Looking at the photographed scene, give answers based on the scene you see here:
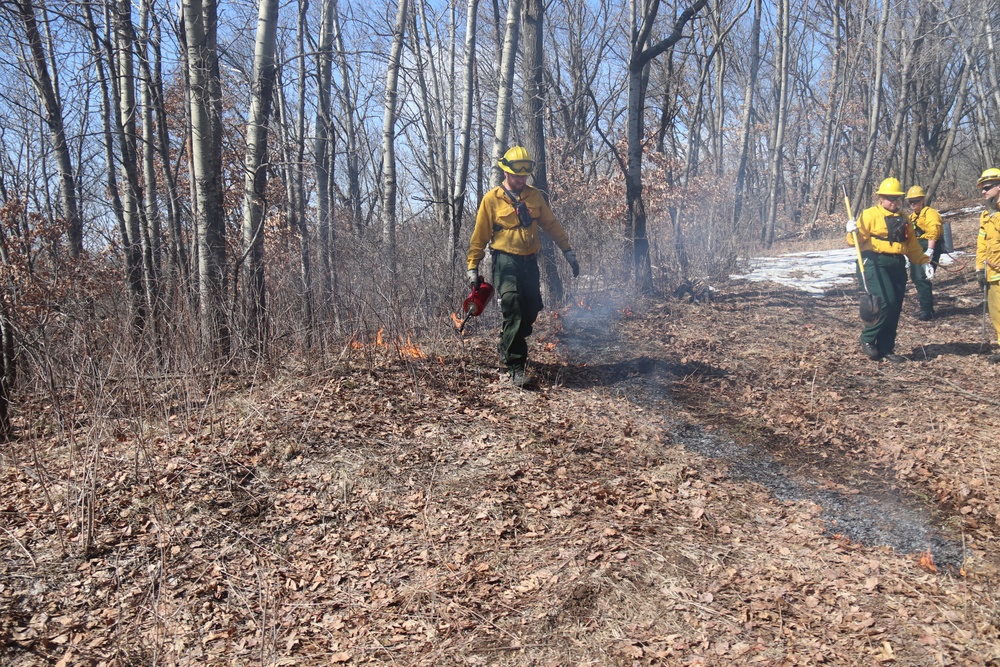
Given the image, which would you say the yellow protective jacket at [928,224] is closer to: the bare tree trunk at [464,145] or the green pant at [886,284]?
the green pant at [886,284]

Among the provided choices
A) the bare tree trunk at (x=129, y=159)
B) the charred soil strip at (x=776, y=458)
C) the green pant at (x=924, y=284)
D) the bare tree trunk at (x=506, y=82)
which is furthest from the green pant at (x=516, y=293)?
the green pant at (x=924, y=284)

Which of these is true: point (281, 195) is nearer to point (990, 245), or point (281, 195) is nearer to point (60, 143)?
point (60, 143)

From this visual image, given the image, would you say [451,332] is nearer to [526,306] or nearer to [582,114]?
[526,306]

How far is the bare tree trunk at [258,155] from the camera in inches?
247

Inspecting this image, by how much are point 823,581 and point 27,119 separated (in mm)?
15272

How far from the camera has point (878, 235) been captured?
7297mm

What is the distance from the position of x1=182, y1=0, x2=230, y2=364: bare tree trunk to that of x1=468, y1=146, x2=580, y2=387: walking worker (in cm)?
241

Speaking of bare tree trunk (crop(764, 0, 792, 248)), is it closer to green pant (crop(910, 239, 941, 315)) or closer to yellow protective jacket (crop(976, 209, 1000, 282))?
green pant (crop(910, 239, 941, 315))

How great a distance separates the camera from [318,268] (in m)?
6.58

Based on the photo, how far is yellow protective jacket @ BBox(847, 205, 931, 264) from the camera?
7258 millimetres

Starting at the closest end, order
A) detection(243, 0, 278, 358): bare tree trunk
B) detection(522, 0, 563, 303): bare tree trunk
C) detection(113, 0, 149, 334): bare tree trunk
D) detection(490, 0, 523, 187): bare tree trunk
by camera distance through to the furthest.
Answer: detection(243, 0, 278, 358): bare tree trunk → detection(490, 0, 523, 187): bare tree trunk → detection(113, 0, 149, 334): bare tree trunk → detection(522, 0, 563, 303): bare tree trunk

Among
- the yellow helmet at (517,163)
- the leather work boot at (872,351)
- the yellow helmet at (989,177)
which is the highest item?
the yellow helmet at (517,163)

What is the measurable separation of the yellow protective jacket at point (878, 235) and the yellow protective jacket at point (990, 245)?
0.80 m

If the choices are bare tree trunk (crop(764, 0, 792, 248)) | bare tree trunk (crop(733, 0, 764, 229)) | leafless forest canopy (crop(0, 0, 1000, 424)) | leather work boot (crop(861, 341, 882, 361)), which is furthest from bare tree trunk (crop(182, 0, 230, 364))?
bare tree trunk (crop(764, 0, 792, 248))
